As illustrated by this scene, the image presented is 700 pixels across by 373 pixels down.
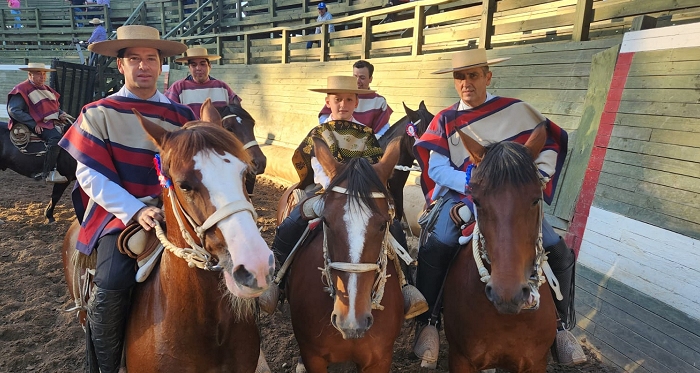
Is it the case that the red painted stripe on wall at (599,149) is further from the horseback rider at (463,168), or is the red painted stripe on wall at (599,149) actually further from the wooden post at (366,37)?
the wooden post at (366,37)

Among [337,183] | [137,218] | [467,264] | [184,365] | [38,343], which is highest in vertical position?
[337,183]

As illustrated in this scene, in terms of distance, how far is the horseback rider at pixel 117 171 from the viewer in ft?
7.36

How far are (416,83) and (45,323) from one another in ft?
20.6

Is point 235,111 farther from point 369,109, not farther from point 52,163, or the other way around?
point 52,163

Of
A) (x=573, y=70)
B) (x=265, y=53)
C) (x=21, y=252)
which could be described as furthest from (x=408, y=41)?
(x=21, y=252)

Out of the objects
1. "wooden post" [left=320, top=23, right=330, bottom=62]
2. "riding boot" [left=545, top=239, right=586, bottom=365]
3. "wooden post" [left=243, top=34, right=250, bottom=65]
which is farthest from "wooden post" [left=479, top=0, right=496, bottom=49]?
"wooden post" [left=243, top=34, right=250, bottom=65]

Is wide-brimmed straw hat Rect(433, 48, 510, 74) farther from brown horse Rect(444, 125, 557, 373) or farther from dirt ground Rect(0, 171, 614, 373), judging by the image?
dirt ground Rect(0, 171, 614, 373)

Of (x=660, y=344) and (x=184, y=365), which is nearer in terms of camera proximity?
(x=184, y=365)

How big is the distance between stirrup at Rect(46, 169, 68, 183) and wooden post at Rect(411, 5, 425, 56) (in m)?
6.50

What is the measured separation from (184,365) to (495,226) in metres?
1.74

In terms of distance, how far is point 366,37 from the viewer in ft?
30.6

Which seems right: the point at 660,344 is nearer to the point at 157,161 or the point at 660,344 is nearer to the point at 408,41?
the point at 157,161

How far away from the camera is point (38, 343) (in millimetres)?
3785

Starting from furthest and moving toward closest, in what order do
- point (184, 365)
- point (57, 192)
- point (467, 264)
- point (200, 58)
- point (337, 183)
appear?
point (57, 192), point (200, 58), point (467, 264), point (337, 183), point (184, 365)
